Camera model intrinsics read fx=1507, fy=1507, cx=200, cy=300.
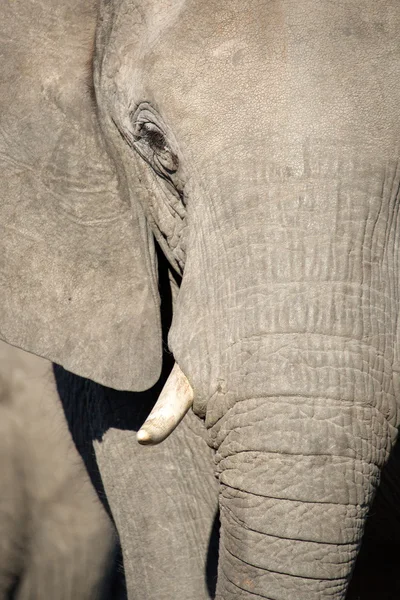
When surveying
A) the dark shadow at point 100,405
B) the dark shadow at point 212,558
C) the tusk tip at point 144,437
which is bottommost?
the dark shadow at point 212,558

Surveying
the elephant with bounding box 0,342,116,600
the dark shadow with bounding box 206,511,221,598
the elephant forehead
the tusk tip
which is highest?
the elephant forehead

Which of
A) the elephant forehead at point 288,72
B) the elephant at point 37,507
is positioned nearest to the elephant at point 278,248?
the elephant forehead at point 288,72

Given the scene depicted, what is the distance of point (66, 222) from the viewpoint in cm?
305

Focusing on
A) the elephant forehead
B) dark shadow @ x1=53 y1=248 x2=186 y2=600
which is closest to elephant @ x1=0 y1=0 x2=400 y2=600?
the elephant forehead

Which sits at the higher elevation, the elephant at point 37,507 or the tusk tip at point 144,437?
the tusk tip at point 144,437

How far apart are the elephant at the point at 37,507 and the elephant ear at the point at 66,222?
224cm

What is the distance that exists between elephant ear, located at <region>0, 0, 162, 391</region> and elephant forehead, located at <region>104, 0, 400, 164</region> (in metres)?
0.41

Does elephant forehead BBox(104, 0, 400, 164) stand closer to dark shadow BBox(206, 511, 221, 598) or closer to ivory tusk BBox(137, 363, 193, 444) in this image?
ivory tusk BBox(137, 363, 193, 444)

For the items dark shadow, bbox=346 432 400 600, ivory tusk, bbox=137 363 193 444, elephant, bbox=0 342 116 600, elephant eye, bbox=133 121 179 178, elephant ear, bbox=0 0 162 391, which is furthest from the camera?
elephant, bbox=0 342 116 600

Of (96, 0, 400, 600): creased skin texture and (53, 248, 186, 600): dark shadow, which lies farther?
(53, 248, 186, 600): dark shadow

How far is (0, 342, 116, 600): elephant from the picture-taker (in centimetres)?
541

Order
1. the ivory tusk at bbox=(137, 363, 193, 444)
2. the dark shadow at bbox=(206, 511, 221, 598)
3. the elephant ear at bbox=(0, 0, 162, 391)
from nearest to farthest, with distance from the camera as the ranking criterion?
the ivory tusk at bbox=(137, 363, 193, 444)
the elephant ear at bbox=(0, 0, 162, 391)
the dark shadow at bbox=(206, 511, 221, 598)

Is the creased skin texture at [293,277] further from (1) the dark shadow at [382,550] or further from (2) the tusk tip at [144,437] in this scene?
(1) the dark shadow at [382,550]

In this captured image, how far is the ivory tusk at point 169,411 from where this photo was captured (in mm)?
2486
